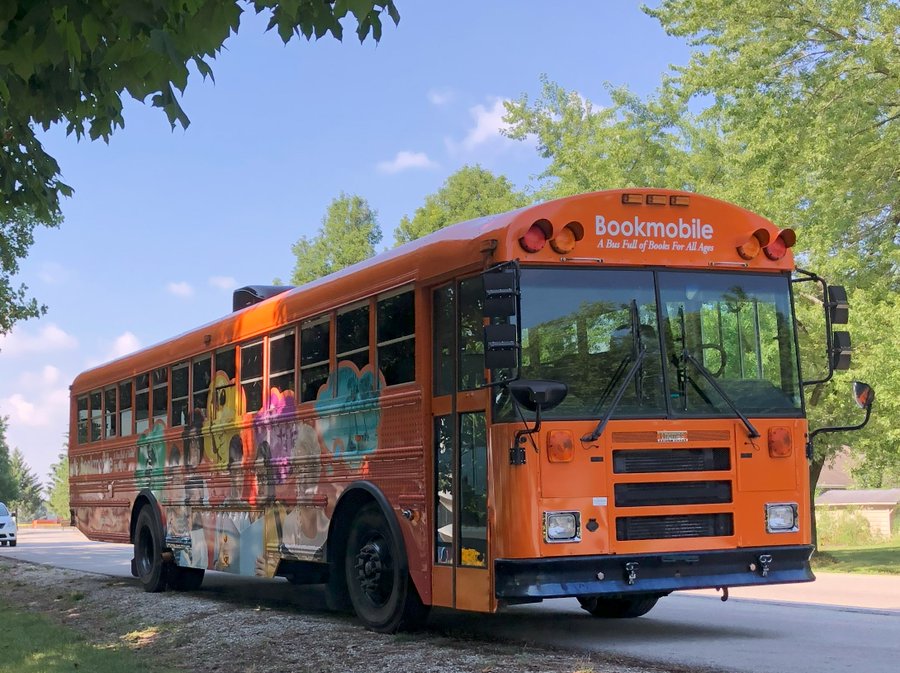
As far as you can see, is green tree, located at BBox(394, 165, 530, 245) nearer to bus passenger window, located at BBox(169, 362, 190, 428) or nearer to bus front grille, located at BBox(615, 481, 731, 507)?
bus passenger window, located at BBox(169, 362, 190, 428)

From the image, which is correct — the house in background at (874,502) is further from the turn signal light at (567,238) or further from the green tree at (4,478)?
the green tree at (4,478)

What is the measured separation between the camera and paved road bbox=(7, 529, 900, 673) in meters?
7.82

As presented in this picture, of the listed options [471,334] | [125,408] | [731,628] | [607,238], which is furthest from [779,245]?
[125,408]

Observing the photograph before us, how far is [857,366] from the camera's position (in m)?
17.6

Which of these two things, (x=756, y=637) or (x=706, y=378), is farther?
(x=756, y=637)

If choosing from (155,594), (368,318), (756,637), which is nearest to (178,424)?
(155,594)

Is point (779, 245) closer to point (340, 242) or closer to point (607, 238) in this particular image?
point (607, 238)

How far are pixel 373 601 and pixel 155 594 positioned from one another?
5733 millimetres

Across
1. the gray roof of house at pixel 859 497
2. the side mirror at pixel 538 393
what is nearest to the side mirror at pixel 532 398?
the side mirror at pixel 538 393

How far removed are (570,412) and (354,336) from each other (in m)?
2.68

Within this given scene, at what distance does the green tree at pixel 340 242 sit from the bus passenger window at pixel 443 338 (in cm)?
3285

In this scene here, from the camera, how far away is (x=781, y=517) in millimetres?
8250

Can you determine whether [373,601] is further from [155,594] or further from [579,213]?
[155,594]

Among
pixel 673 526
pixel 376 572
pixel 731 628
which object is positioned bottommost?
pixel 731 628
